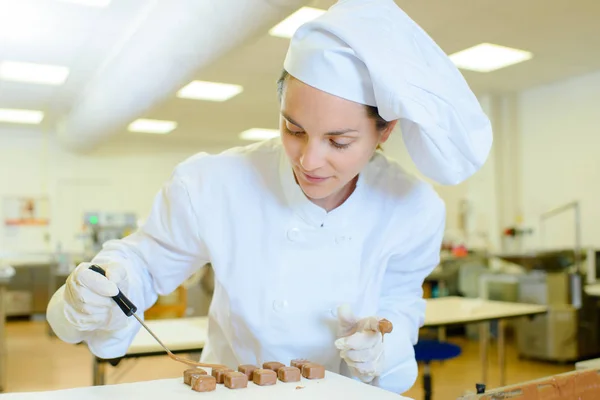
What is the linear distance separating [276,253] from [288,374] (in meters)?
0.26

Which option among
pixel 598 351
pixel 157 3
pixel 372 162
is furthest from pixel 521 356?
pixel 372 162

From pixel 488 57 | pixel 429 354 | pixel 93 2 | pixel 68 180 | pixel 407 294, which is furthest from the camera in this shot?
pixel 68 180

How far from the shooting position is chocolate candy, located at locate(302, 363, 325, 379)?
42.5 inches

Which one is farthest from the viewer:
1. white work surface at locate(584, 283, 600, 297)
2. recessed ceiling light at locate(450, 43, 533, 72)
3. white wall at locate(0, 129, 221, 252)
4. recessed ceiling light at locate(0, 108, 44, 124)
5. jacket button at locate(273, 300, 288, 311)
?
white wall at locate(0, 129, 221, 252)

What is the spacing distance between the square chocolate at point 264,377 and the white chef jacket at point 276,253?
0.49ft

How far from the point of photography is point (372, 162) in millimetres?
1366

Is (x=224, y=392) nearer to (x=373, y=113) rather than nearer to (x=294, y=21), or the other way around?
(x=373, y=113)

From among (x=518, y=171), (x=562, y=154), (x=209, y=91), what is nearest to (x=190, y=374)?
(x=209, y=91)

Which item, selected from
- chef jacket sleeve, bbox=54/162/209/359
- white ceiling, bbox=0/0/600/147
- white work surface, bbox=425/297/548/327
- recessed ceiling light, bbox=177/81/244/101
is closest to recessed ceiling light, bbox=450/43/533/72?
white ceiling, bbox=0/0/600/147

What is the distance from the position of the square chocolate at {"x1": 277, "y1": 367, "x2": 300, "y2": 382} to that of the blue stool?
7.10 feet

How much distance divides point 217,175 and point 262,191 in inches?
4.0

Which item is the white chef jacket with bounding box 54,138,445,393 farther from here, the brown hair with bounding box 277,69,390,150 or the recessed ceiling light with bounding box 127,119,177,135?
the recessed ceiling light with bounding box 127,119,177,135

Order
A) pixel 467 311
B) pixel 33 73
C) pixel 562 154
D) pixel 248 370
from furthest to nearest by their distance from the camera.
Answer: pixel 562 154 < pixel 33 73 < pixel 467 311 < pixel 248 370

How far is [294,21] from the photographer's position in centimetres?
448
